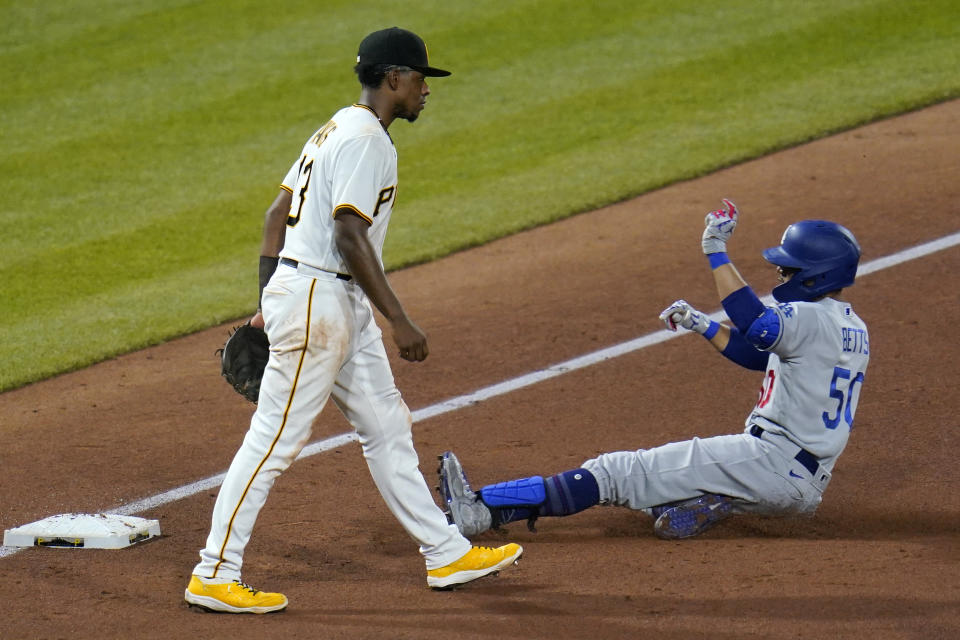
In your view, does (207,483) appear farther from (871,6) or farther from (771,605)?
(871,6)

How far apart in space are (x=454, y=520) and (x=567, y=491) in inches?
18.1

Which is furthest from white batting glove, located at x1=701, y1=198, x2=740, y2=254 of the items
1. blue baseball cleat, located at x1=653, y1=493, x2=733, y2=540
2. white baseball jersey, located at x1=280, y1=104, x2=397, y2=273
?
white baseball jersey, located at x1=280, y1=104, x2=397, y2=273

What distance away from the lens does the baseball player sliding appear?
508 centimetres

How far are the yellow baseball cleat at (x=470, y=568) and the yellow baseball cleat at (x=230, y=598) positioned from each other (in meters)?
0.58

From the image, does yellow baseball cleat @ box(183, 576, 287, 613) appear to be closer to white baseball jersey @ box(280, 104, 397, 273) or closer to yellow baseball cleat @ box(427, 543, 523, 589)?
yellow baseball cleat @ box(427, 543, 523, 589)

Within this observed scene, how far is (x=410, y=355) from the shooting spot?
4.45 m

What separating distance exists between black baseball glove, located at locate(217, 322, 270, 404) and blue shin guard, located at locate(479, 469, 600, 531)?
1006 mm

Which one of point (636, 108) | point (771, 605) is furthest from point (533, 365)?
point (636, 108)

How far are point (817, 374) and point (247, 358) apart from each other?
2.20 meters

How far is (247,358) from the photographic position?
5.00 meters

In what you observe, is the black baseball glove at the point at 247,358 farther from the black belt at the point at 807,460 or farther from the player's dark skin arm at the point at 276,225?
the black belt at the point at 807,460

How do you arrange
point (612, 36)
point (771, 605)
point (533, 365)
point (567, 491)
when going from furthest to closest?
point (612, 36)
point (533, 365)
point (567, 491)
point (771, 605)

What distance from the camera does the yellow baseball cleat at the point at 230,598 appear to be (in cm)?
443

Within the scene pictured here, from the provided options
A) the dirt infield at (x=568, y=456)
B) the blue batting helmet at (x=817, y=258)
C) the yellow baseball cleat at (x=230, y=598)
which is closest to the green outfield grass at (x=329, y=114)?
the dirt infield at (x=568, y=456)
